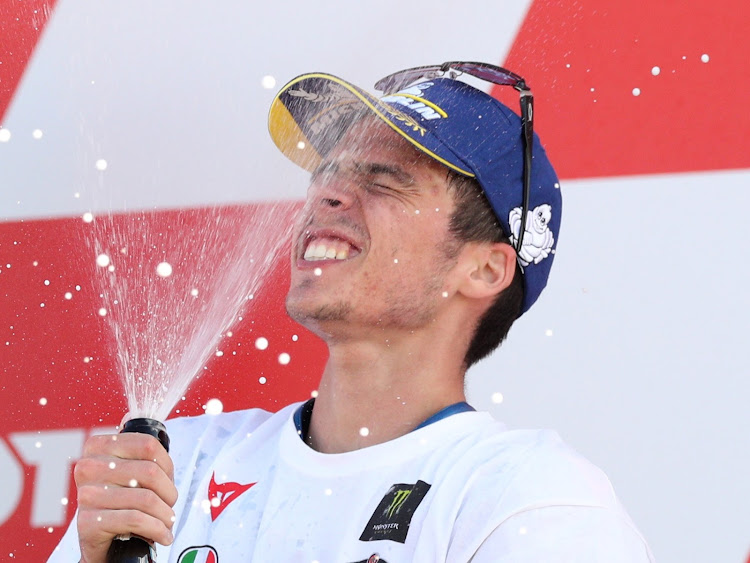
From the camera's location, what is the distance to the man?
1.34 meters

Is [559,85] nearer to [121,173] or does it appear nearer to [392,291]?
[392,291]

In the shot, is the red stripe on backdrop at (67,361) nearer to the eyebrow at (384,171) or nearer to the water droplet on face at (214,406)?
the water droplet on face at (214,406)

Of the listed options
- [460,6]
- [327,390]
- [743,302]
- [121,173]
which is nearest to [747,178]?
[743,302]

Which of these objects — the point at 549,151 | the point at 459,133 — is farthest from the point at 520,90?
the point at 549,151

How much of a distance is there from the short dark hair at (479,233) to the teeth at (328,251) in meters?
0.19

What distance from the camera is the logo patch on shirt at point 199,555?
1547 millimetres

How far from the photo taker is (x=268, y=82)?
7.02ft

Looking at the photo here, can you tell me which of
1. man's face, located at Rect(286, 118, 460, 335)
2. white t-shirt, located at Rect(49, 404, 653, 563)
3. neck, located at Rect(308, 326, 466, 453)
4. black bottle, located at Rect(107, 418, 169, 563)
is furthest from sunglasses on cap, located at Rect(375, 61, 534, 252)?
black bottle, located at Rect(107, 418, 169, 563)

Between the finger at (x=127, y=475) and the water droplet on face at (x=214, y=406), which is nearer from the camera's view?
the finger at (x=127, y=475)

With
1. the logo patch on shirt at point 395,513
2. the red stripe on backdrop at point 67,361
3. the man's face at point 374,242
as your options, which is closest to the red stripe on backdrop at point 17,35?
the red stripe on backdrop at point 67,361

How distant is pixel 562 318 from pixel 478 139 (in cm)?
52

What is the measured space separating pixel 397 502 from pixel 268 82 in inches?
41.7

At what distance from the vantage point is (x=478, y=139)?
1.67 m

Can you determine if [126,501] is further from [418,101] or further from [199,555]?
[418,101]
